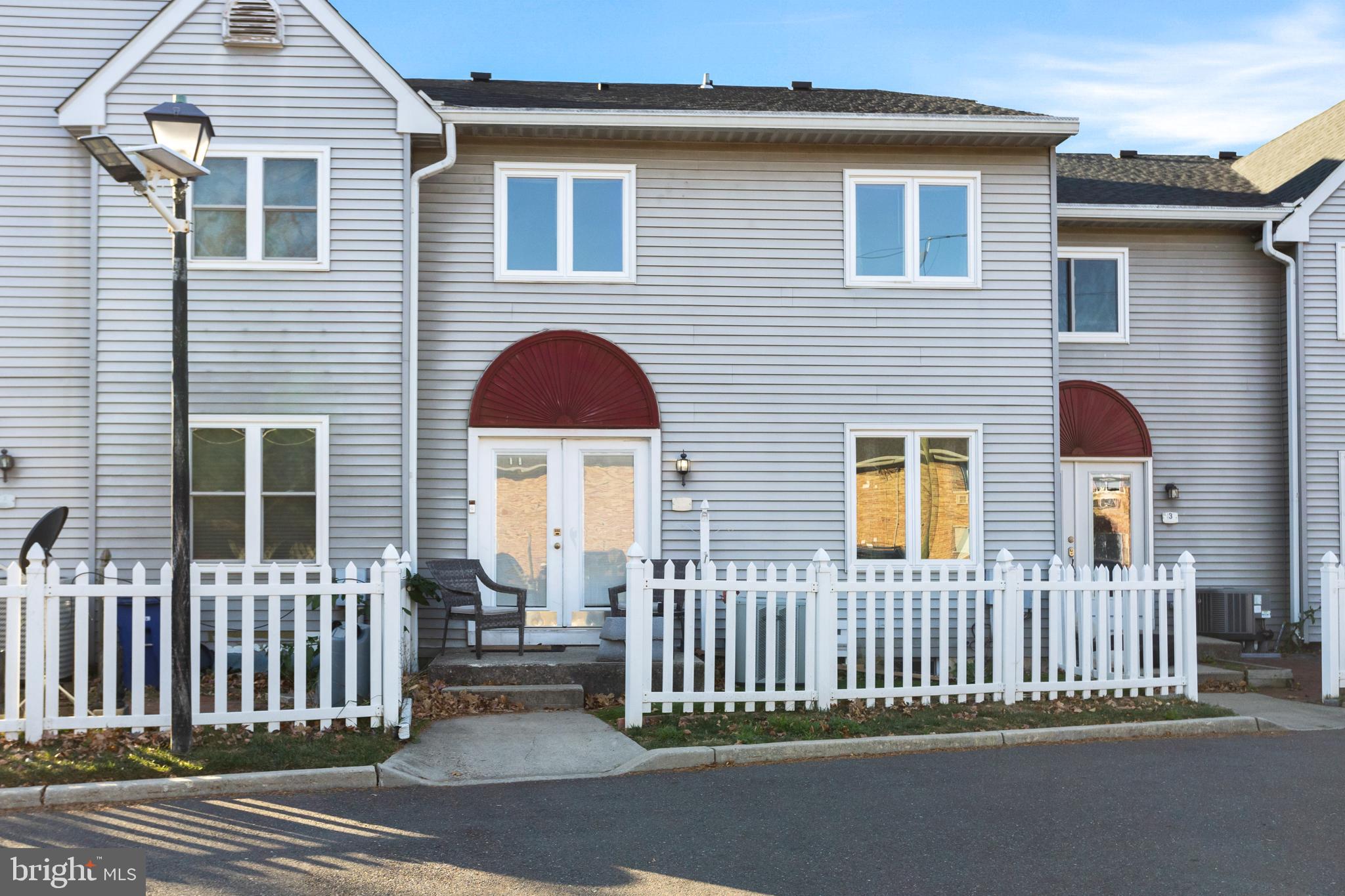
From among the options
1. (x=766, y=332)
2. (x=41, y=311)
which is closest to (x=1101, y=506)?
Result: (x=766, y=332)

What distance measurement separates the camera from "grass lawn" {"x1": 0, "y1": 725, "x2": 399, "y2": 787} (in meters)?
6.46

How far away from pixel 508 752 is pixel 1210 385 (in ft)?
34.9

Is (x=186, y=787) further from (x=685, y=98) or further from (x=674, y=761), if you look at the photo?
(x=685, y=98)

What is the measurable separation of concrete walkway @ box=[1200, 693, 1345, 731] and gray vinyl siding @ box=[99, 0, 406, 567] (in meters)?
7.99

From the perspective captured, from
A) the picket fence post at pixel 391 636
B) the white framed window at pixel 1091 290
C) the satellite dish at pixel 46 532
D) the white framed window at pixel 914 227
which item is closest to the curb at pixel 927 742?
the picket fence post at pixel 391 636

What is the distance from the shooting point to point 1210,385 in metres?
13.7

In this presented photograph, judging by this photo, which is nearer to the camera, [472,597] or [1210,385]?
[472,597]

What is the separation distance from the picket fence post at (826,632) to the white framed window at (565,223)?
4.63 m

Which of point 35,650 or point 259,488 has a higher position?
point 259,488

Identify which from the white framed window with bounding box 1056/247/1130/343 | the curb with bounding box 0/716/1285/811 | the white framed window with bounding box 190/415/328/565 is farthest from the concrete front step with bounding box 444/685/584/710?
the white framed window with bounding box 1056/247/1130/343

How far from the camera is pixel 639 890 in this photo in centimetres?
482

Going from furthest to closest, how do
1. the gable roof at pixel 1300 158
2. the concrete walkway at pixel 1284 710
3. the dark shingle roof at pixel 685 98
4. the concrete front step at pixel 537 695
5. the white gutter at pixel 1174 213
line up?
the gable roof at pixel 1300 158, the white gutter at pixel 1174 213, the dark shingle roof at pixel 685 98, the concrete front step at pixel 537 695, the concrete walkway at pixel 1284 710

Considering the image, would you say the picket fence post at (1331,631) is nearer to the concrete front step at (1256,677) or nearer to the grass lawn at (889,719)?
the concrete front step at (1256,677)

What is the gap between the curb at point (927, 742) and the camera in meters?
7.14
